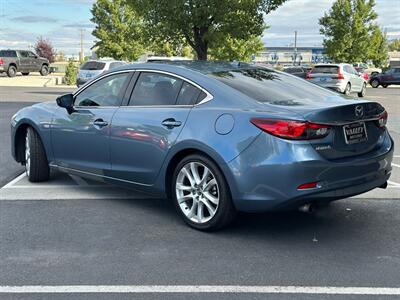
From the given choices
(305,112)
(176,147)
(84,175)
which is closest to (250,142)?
(305,112)

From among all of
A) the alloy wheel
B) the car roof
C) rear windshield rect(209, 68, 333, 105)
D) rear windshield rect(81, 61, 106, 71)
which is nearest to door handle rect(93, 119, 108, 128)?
the car roof

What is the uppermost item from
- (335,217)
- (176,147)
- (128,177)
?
(176,147)

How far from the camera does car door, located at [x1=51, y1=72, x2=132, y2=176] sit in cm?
560

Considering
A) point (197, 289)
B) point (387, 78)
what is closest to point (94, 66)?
point (197, 289)

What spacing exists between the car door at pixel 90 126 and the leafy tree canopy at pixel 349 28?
4182 centimetres

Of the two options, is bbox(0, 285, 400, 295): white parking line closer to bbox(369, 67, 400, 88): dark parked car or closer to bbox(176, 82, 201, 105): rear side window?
bbox(176, 82, 201, 105): rear side window

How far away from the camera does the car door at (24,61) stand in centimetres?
3962

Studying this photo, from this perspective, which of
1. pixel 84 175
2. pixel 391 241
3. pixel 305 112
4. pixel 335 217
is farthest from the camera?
pixel 84 175

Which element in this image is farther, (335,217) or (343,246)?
(335,217)

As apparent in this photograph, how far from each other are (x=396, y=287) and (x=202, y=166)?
74.6 inches

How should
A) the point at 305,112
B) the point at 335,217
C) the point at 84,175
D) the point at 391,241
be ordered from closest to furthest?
1. the point at 305,112
2. the point at 391,241
3. the point at 335,217
4. the point at 84,175

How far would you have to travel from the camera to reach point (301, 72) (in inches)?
1271

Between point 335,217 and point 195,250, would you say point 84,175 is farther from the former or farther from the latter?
point 335,217

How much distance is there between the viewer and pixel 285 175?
423cm
